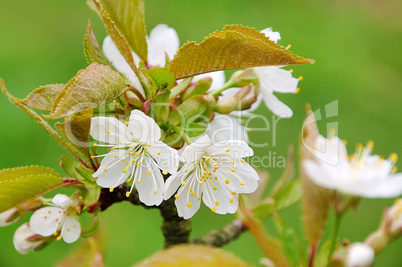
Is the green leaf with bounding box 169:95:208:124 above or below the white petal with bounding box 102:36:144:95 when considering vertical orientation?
below

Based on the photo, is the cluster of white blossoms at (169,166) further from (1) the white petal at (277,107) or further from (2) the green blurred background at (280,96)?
(2) the green blurred background at (280,96)

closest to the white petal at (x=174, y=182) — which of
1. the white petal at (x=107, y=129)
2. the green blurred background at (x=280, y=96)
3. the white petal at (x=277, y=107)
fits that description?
the white petal at (x=107, y=129)

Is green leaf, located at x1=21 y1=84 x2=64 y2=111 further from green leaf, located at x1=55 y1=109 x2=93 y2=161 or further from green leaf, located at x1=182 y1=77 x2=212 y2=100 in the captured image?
green leaf, located at x1=182 y1=77 x2=212 y2=100

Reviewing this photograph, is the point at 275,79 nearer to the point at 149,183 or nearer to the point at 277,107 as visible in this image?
the point at 277,107

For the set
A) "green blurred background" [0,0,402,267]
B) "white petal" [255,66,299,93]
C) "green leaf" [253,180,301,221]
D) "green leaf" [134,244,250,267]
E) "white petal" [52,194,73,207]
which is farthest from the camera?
"green blurred background" [0,0,402,267]

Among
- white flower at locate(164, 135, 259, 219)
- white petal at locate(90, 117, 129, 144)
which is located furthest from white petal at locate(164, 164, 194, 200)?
white petal at locate(90, 117, 129, 144)

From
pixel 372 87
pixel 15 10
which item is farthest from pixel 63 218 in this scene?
pixel 15 10

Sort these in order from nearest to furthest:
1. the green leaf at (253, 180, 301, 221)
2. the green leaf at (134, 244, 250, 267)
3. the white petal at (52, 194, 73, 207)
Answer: the green leaf at (134, 244, 250, 267), the white petal at (52, 194, 73, 207), the green leaf at (253, 180, 301, 221)

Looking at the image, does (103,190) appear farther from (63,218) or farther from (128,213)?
(128,213)
